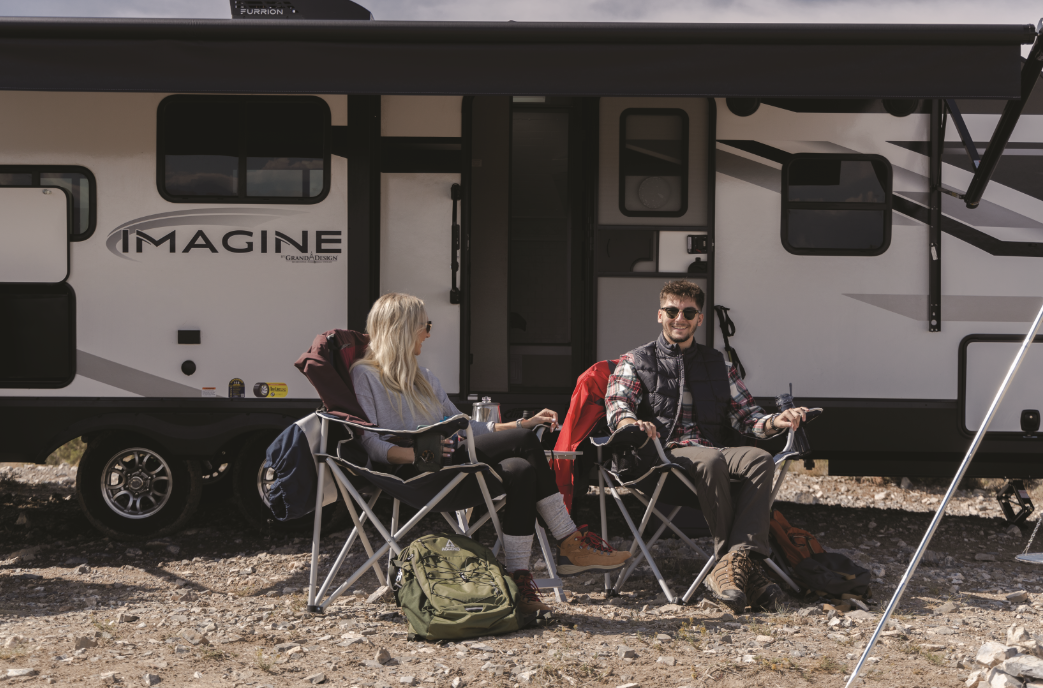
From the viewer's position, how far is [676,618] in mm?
Result: 3037

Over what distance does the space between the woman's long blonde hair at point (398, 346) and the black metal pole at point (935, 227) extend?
2.50m

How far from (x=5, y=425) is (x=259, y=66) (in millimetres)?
2096

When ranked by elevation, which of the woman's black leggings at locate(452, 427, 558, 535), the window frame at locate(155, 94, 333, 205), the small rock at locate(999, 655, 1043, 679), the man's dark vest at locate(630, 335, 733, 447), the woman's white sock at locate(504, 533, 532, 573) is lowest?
the small rock at locate(999, 655, 1043, 679)

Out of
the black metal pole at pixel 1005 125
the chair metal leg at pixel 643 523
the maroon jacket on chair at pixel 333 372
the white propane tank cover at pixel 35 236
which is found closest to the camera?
the maroon jacket on chair at pixel 333 372

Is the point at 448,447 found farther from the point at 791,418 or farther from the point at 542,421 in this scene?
the point at 791,418

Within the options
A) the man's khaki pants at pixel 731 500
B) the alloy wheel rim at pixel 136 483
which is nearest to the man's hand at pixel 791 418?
the man's khaki pants at pixel 731 500

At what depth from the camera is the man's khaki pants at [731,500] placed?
3158 mm

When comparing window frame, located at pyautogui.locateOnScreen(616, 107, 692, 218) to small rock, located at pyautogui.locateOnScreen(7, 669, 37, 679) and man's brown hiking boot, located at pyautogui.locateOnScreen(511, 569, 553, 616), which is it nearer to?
man's brown hiking boot, located at pyautogui.locateOnScreen(511, 569, 553, 616)

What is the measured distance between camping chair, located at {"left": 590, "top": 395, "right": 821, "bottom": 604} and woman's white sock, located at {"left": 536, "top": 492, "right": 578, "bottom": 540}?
0.95 feet

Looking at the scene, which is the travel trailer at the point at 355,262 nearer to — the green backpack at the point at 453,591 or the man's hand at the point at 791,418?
the man's hand at the point at 791,418

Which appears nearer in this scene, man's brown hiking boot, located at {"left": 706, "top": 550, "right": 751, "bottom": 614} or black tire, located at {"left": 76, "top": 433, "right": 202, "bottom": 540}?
man's brown hiking boot, located at {"left": 706, "top": 550, "right": 751, "bottom": 614}

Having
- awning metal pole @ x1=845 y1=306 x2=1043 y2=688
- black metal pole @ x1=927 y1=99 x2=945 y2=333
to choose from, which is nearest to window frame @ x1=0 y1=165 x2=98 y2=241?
awning metal pole @ x1=845 y1=306 x2=1043 y2=688

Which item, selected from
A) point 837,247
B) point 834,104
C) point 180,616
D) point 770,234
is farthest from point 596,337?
point 180,616

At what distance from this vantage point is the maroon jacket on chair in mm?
3127
